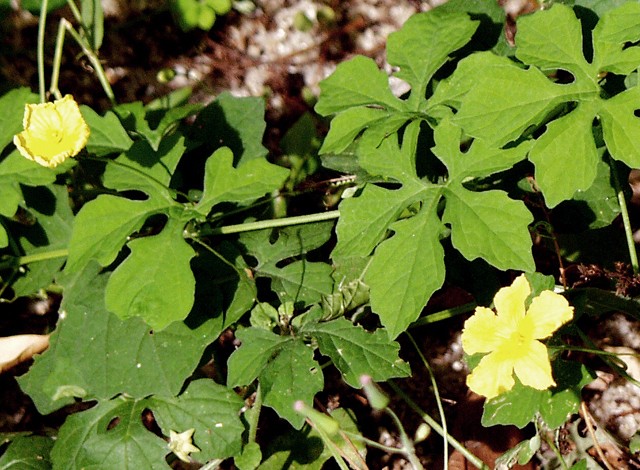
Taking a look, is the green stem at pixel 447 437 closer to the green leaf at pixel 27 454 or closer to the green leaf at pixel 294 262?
the green leaf at pixel 294 262

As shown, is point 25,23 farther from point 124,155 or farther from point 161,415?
point 161,415

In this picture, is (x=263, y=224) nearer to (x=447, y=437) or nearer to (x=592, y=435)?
(x=447, y=437)

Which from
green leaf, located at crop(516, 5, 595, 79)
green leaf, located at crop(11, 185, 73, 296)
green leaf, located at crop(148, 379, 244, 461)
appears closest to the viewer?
green leaf, located at crop(516, 5, 595, 79)

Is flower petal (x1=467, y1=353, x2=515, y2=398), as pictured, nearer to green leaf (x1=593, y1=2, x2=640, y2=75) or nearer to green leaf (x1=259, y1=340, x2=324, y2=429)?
green leaf (x1=259, y1=340, x2=324, y2=429)

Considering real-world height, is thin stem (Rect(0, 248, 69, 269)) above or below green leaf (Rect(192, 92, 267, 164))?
below

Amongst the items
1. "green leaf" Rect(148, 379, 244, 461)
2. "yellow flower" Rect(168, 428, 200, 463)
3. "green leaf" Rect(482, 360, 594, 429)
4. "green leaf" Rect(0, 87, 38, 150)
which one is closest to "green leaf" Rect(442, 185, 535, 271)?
"green leaf" Rect(482, 360, 594, 429)

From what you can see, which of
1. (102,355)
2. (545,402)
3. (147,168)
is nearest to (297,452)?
(102,355)
